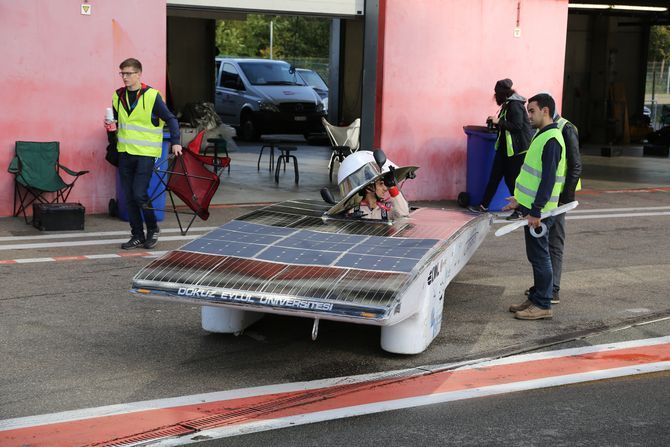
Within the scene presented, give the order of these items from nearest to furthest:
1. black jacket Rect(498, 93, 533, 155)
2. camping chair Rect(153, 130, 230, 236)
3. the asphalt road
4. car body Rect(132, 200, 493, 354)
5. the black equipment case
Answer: car body Rect(132, 200, 493, 354), the asphalt road, camping chair Rect(153, 130, 230, 236), the black equipment case, black jacket Rect(498, 93, 533, 155)

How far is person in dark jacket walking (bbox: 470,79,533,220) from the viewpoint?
41.5 feet

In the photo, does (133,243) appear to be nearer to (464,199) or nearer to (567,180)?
(567,180)

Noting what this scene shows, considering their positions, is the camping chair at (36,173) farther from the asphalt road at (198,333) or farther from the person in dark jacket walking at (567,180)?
the person in dark jacket walking at (567,180)

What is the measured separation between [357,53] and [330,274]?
17375 millimetres

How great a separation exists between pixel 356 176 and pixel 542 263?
5.36ft

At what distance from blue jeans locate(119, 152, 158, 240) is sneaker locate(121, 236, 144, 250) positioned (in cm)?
13

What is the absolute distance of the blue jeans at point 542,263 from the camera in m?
7.84

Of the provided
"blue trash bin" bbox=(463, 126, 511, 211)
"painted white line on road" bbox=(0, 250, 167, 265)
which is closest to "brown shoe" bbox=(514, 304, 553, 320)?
"painted white line on road" bbox=(0, 250, 167, 265)

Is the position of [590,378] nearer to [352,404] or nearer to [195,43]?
[352,404]

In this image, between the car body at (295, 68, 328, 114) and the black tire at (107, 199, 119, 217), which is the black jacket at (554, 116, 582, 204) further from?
the car body at (295, 68, 328, 114)

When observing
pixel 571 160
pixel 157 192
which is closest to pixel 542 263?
pixel 571 160

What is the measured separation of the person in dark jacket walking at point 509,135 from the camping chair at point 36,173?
203 inches

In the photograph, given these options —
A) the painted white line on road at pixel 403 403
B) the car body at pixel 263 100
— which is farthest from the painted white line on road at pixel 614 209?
the car body at pixel 263 100

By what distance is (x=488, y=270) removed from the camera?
390 inches
